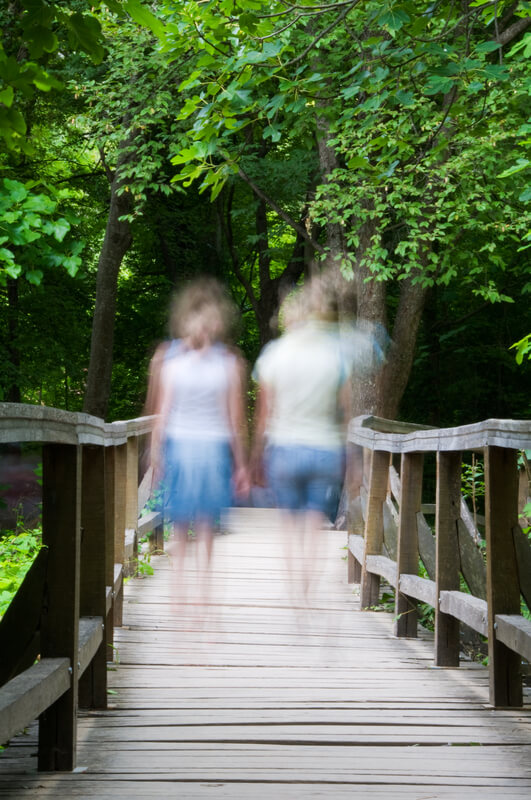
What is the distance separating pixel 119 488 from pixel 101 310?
8.54 meters

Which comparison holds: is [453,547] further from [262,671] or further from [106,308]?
[106,308]

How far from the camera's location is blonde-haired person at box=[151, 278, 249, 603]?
527 centimetres

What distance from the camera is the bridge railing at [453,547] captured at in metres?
3.97

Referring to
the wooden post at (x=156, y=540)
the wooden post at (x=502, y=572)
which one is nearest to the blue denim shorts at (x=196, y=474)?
the wooden post at (x=502, y=572)

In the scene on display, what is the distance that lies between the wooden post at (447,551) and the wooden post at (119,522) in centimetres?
176

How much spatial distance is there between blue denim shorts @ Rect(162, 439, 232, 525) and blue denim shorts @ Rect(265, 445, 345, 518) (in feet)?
0.88

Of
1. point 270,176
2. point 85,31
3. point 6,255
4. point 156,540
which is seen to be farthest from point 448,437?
point 270,176

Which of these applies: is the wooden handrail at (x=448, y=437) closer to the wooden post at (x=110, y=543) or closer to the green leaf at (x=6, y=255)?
the wooden post at (x=110, y=543)

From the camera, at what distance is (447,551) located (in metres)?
4.95

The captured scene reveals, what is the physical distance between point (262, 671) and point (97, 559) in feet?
4.48

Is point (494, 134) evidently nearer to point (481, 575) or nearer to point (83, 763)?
point (481, 575)

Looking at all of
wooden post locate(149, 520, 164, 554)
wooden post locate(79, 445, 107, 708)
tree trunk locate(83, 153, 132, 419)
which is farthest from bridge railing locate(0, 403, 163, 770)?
tree trunk locate(83, 153, 132, 419)

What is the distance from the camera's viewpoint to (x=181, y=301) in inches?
209

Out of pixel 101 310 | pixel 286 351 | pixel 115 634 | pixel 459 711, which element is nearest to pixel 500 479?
pixel 459 711
